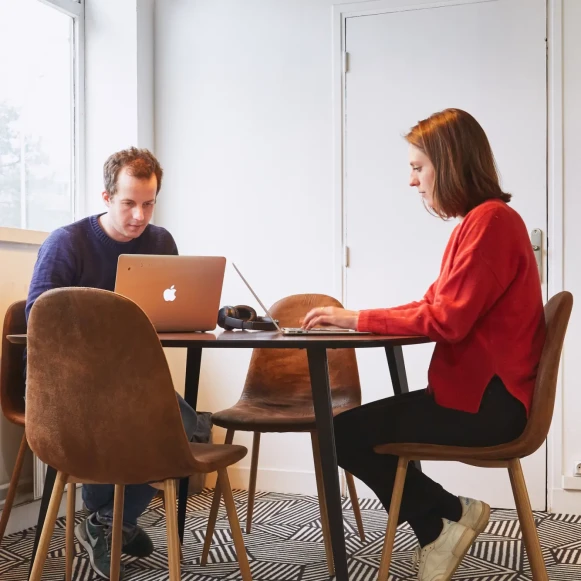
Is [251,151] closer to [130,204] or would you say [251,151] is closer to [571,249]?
[130,204]

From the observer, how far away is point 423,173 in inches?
81.7

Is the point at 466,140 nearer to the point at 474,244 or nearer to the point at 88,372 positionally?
the point at 474,244

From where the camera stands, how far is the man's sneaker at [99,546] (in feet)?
7.89

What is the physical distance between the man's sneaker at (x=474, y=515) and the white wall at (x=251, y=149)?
5.15 feet

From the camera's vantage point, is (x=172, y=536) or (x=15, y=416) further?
(x=15, y=416)

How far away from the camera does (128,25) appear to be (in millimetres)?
3684

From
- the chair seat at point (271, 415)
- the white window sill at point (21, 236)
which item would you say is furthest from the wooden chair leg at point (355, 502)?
the white window sill at point (21, 236)

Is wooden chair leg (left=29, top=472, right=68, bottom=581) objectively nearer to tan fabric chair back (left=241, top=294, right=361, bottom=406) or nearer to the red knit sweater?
the red knit sweater

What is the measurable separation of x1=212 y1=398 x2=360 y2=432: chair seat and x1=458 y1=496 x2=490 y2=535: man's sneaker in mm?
535

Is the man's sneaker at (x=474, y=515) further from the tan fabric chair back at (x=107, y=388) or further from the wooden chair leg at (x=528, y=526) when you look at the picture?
the tan fabric chair back at (x=107, y=388)

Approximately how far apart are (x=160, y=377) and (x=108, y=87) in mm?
2428

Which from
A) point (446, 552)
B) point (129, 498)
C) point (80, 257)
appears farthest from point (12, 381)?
point (446, 552)

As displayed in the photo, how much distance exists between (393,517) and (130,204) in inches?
51.0

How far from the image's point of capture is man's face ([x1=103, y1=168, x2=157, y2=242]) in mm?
2576
